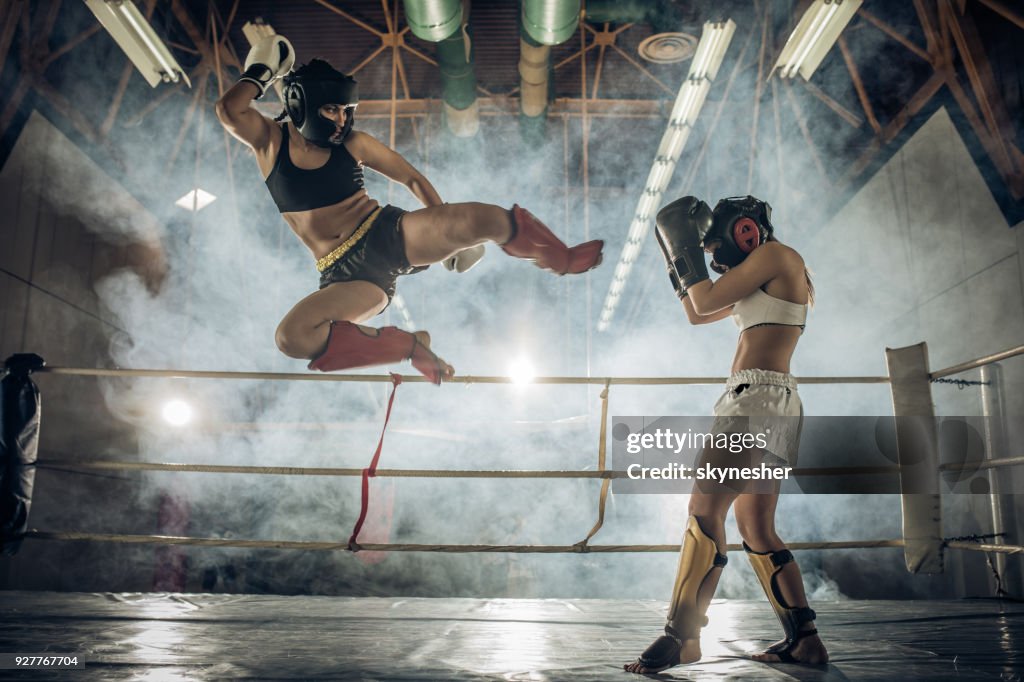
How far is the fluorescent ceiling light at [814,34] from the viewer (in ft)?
12.8

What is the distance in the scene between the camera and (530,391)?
9.87 meters

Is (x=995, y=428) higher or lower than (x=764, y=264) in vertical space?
lower

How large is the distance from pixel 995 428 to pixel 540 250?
116 inches

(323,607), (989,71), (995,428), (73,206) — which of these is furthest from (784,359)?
(73,206)

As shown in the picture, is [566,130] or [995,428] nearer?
[995,428]

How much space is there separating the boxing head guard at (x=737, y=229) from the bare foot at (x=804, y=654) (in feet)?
3.46

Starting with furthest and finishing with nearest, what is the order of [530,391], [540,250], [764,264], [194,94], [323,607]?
[530,391] < [194,94] < [323,607] < [540,250] < [764,264]

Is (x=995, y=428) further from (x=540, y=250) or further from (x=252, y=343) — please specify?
(x=252, y=343)

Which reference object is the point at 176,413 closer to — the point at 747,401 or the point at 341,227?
the point at 341,227

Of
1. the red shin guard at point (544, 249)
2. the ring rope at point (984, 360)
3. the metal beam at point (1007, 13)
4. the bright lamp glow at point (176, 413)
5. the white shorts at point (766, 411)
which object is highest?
the metal beam at point (1007, 13)

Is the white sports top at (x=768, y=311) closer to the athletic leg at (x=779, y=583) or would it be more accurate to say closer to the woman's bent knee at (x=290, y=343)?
the athletic leg at (x=779, y=583)

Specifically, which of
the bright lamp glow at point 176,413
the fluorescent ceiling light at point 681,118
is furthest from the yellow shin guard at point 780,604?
the bright lamp glow at point 176,413

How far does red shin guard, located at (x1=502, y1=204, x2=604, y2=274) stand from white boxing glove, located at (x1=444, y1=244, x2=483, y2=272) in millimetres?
193

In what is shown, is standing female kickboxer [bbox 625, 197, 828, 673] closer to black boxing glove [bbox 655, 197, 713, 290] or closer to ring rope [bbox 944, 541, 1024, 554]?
black boxing glove [bbox 655, 197, 713, 290]
